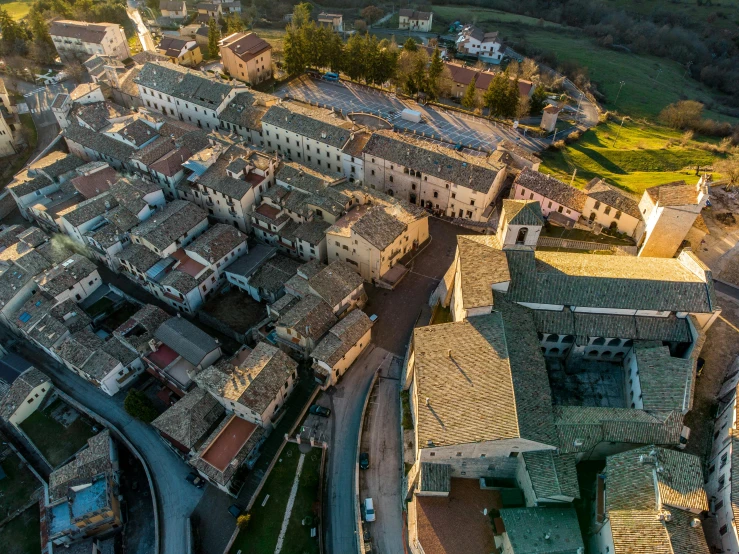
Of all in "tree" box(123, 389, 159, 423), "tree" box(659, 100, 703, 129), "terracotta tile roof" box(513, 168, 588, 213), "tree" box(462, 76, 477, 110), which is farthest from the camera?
"tree" box(659, 100, 703, 129)

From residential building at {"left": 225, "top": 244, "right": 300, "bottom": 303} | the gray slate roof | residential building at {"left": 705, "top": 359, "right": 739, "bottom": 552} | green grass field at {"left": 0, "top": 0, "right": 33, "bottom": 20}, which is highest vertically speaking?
green grass field at {"left": 0, "top": 0, "right": 33, "bottom": 20}

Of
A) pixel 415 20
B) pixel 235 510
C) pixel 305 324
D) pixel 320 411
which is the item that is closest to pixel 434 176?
pixel 305 324

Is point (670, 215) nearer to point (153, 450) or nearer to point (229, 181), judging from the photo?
point (229, 181)

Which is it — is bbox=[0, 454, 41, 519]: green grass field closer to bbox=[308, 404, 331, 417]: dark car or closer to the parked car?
the parked car

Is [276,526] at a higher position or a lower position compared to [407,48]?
lower

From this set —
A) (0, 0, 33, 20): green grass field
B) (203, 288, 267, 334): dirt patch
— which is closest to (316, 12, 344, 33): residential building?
(0, 0, 33, 20): green grass field

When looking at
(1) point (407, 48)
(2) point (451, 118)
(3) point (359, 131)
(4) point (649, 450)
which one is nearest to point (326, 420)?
(4) point (649, 450)

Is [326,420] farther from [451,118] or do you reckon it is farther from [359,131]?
[451,118]
